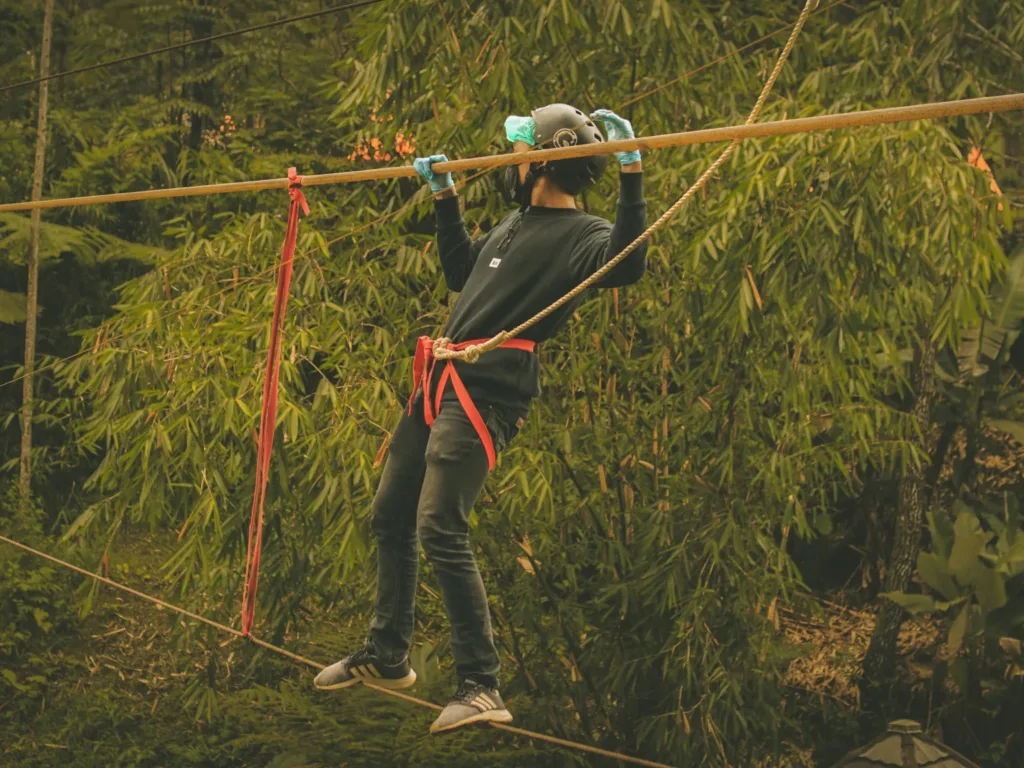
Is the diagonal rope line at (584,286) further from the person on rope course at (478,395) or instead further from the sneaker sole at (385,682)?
the sneaker sole at (385,682)

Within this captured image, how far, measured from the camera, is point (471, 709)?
2293 millimetres

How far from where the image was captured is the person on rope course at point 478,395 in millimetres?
2248

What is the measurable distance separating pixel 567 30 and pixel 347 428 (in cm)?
142

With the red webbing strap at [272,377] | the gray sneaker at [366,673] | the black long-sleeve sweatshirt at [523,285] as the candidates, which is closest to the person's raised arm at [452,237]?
the black long-sleeve sweatshirt at [523,285]

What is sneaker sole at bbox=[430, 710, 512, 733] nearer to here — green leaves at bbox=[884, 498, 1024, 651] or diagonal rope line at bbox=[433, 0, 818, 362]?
diagonal rope line at bbox=[433, 0, 818, 362]

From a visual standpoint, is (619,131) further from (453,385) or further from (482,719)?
(482,719)

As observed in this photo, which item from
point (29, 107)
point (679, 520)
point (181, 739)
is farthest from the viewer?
point (29, 107)

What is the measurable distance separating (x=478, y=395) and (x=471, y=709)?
1.88 ft

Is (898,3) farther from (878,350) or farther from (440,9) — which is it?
(440,9)

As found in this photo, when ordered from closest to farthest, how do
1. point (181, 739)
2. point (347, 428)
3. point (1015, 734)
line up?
point (347, 428), point (1015, 734), point (181, 739)

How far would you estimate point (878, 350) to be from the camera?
454 centimetres

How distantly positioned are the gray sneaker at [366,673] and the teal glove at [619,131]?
1074 millimetres

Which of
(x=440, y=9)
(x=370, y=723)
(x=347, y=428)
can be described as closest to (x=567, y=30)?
(x=440, y=9)

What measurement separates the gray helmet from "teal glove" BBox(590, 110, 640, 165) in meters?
0.12
